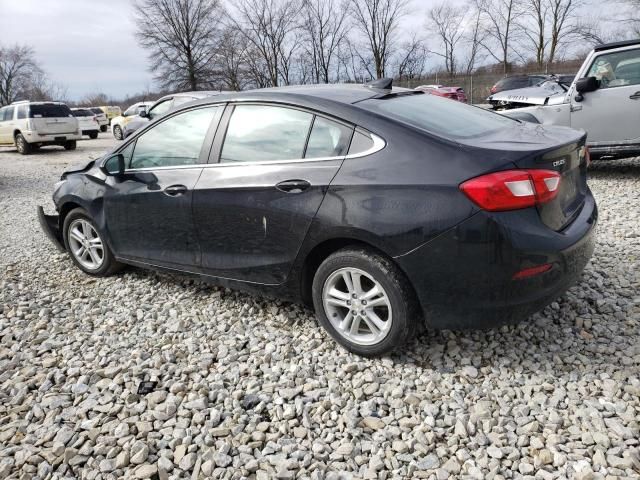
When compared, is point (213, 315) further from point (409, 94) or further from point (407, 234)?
point (409, 94)

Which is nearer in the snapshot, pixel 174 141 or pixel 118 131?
pixel 174 141

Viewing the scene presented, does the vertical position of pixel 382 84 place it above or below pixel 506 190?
above

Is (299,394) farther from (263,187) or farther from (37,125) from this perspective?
(37,125)

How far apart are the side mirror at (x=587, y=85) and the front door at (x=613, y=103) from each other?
0.31 feet

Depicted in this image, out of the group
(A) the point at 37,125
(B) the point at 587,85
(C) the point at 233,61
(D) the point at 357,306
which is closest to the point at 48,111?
(A) the point at 37,125

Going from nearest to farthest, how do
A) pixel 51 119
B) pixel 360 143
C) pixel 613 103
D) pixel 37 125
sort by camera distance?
pixel 360 143 < pixel 613 103 < pixel 37 125 < pixel 51 119

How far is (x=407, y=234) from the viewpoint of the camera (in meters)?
2.54

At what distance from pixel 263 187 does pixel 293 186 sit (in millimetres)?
222

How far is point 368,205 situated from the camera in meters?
2.64

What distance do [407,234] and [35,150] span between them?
18.8 meters

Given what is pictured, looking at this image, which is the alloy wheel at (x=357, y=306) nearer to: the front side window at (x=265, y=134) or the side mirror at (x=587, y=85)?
the front side window at (x=265, y=134)

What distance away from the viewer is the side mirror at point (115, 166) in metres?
3.88

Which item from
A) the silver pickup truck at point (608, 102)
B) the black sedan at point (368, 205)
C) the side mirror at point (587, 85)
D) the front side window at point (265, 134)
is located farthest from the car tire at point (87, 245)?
the side mirror at point (587, 85)

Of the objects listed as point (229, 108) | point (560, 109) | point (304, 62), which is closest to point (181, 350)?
point (229, 108)
